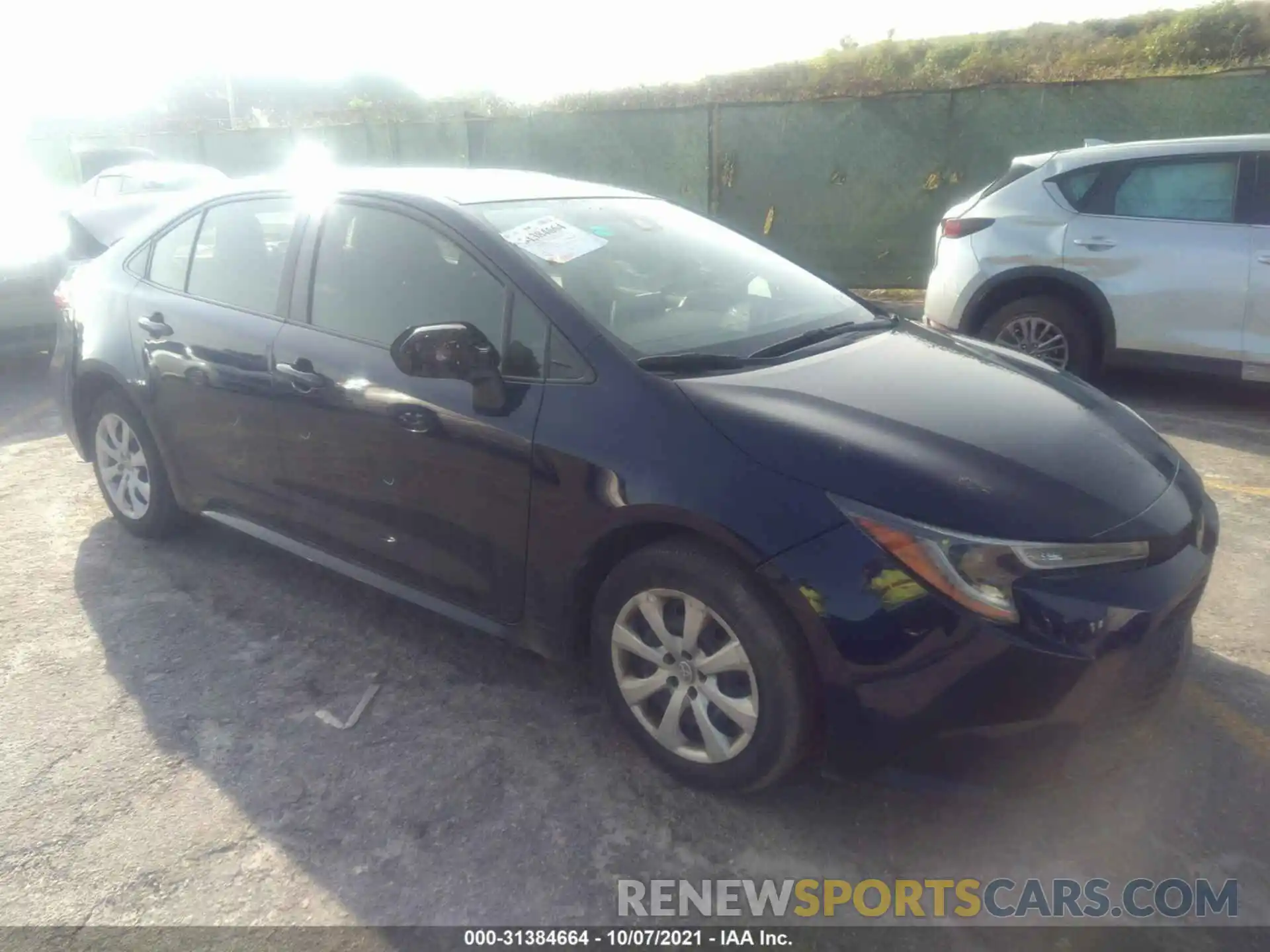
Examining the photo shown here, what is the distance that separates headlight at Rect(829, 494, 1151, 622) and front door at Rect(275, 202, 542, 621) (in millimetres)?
1046

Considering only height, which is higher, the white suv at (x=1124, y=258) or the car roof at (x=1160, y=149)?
the car roof at (x=1160, y=149)

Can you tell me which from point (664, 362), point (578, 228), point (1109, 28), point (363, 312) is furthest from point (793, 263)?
point (1109, 28)

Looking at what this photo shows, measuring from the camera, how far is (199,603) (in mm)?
3789

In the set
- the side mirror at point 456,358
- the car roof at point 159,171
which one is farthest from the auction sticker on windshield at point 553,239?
the car roof at point 159,171

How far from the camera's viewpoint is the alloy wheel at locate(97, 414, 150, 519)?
4215mm

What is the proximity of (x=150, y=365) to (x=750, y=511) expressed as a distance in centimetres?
283

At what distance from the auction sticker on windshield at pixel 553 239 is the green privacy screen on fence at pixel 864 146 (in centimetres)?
605

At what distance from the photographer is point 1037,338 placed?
6.19 meters

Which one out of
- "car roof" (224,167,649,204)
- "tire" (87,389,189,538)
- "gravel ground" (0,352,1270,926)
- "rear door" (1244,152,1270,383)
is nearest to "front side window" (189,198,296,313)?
"car roof" (224,167,649,204)

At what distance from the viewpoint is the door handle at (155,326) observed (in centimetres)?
386

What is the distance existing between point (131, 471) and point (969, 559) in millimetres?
3670

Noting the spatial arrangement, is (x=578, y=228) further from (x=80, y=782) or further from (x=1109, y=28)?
(x=1109, y=28)

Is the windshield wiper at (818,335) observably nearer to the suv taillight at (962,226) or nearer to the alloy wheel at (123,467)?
the alloy wheel at (123,467)

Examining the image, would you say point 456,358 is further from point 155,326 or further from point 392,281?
point 155,326
